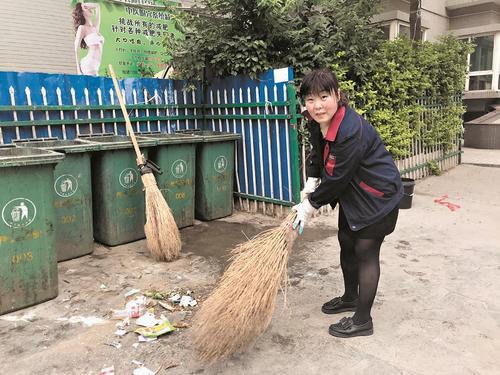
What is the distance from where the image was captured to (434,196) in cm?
685

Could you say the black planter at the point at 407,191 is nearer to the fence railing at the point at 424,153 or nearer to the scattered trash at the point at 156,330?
the fence railing at the point at 424,153

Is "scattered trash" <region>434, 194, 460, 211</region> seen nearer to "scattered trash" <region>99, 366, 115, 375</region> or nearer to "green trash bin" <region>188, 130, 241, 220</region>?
"green trash bin" <region>188, 130, 241, 220</region>

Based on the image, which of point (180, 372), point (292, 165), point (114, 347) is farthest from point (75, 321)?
point (292, 165)

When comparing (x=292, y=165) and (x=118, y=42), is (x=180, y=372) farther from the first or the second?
(x=118, y=42)

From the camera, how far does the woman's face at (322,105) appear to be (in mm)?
2576

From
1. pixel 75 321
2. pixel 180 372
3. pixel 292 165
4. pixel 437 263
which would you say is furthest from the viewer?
pixel 292 165

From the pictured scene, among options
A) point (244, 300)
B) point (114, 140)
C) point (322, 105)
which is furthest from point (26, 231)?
point (322, 105)

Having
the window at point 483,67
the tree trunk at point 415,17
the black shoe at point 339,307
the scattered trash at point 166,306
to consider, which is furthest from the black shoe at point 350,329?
the window at point 483,67

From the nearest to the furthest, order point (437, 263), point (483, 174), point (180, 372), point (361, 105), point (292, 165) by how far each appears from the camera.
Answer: point (180, 372) < point (437, 263) < point (292, 165) < point (361, 105) < point (483, 174)

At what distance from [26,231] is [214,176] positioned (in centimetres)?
273

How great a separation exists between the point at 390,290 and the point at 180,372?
1920mm

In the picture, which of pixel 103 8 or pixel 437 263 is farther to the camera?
pixel 103 8

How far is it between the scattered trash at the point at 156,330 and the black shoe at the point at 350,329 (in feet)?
3.70

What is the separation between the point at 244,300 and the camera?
2453 millimetres
